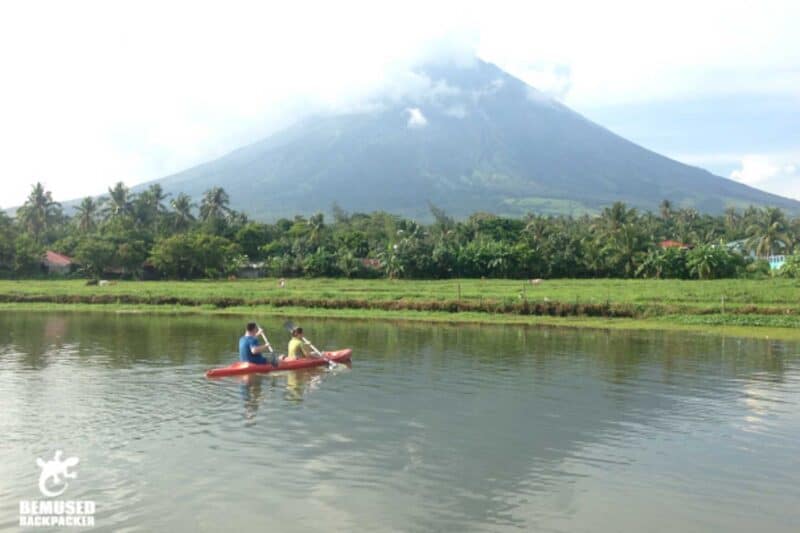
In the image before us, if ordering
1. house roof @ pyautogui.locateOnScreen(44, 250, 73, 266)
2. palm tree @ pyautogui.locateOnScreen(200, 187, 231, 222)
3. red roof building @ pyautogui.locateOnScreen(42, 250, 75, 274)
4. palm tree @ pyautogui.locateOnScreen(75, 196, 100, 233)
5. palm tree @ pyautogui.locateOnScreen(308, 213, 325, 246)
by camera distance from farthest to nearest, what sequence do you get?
palm tree @ pyautogui.locateOnScreen(200, 187, 231, 222) → palm tree @ pyautogui.locateOnScreen(75, 196, 100, 233) → palm tree @ pyautogui.locateOnScreen(308, 213, 325, 246) → house roof @ pyautogui.locateOnScreen(44, 250, 73, 266) → red roof building @ pyautogui.locateOnScreen(42, 250, 75, 274)

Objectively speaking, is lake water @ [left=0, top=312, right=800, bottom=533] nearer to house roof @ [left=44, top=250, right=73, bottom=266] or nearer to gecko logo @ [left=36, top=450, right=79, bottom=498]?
gecko logo @ [left=36, top=450, right=79, bottom=498]

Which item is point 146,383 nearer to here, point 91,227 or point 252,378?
point 252,378

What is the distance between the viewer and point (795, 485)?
→ 28.8ft

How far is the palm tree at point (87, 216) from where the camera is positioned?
79750 millimetres

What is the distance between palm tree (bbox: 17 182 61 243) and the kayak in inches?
2791

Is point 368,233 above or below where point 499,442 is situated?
above

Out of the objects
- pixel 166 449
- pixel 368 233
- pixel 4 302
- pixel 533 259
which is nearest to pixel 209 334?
pixel 166 449

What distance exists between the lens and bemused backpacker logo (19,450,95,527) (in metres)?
7.35

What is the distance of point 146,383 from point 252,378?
214cm

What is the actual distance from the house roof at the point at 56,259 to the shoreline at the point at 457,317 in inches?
1026

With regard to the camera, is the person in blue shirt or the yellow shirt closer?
the person in blue shirt

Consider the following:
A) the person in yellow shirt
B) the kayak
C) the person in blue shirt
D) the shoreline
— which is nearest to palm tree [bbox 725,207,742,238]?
the shoreline

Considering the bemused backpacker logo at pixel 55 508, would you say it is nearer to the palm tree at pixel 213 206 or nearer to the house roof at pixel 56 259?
the house roof at pixel 56 259

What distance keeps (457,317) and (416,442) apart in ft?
71.7
